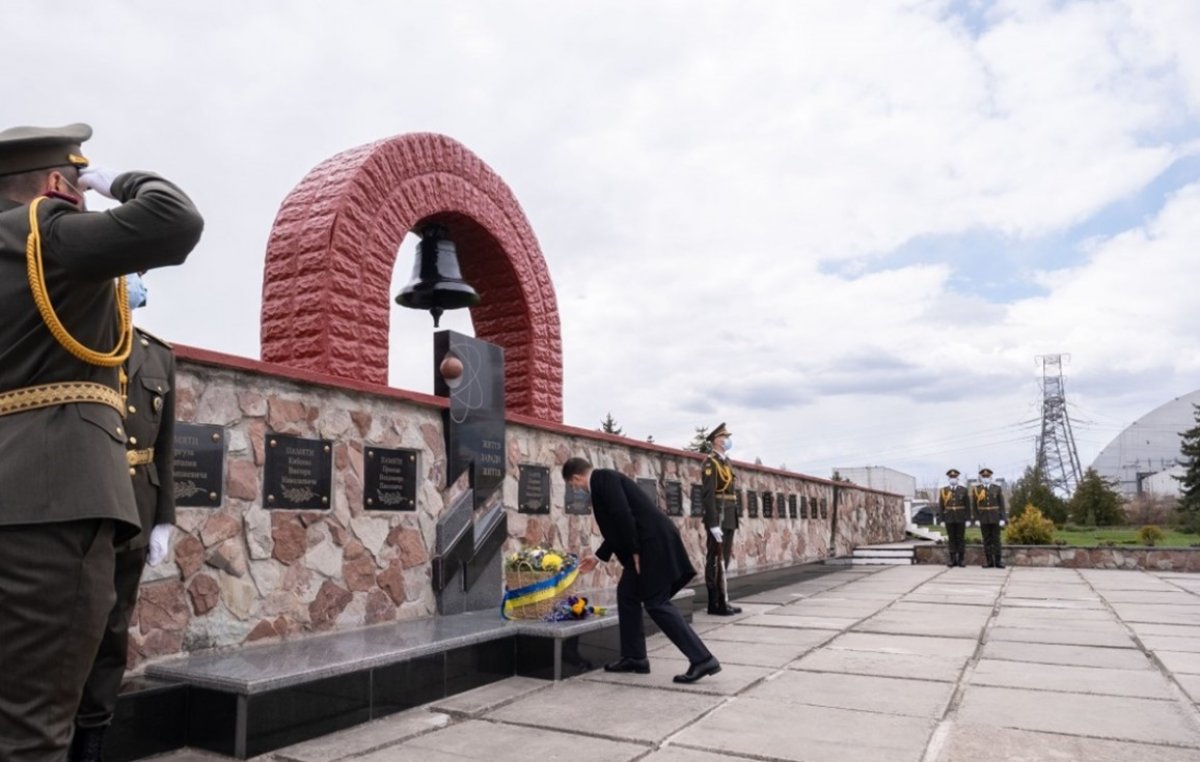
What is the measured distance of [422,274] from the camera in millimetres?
7629

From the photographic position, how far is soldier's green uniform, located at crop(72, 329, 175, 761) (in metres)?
2.88

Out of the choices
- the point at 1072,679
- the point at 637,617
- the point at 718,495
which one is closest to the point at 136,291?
the point at 637,617

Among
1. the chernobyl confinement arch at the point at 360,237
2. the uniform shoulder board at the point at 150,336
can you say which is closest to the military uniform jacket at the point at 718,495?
the chernobyl confinement arch at the point at 360,237

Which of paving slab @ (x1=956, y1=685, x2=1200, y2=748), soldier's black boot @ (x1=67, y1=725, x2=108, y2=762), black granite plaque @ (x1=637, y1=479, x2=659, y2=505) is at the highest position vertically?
black granite plaque @ (x1=637, y1=479, x2=659, y2=505)

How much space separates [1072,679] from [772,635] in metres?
2.38

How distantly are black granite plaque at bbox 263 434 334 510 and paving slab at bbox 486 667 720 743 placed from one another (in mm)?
1663

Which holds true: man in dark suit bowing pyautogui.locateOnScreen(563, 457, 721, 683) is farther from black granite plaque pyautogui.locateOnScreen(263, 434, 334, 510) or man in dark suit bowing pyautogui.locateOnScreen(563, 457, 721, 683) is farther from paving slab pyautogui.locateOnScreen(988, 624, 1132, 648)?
paving slab pyautogui.locateOnScreen(988, 624, 1132, 648)

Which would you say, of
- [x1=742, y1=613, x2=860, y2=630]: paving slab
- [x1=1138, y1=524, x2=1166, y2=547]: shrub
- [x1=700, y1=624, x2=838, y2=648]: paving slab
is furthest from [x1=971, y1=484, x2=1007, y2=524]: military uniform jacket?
[x1=700, y1=624, x2=838, y2=648]: paving slab

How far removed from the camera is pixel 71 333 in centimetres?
212

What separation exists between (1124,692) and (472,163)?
670 centimetres

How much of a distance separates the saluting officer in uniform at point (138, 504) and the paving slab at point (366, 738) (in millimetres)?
787

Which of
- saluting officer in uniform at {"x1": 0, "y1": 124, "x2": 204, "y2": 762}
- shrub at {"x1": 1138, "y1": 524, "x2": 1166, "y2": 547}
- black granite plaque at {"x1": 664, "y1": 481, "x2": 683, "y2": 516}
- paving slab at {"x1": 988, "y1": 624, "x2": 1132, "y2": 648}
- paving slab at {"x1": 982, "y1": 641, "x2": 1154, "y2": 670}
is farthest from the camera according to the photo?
shrub at {"x1": 1138, "y1": 524, "x2": 1166, "y2": 547}

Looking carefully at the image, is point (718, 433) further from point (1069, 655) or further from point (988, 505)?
point (988, 505)

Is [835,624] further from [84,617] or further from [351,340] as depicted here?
[84,617]
